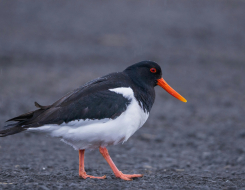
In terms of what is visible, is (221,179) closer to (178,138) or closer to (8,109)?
(178,138)

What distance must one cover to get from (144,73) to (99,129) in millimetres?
1531

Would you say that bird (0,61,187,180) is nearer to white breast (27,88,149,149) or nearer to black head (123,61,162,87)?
white breast (27,88,149,149)

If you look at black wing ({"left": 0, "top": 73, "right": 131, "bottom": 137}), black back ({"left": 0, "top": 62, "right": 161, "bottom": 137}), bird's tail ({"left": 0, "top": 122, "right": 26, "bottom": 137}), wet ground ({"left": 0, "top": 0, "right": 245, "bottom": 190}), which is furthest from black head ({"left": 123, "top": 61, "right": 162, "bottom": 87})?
bird's tail ({"left": 0, "top": 122, "right": 26, "bottom": 137})

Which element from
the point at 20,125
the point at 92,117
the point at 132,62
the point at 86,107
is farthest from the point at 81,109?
the point at 132,62

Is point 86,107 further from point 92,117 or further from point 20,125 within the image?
point 20,125

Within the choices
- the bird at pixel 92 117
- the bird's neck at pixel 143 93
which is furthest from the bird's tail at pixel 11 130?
the bird's neck at pixel 143 93

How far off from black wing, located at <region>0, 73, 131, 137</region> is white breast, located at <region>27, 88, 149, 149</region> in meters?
0.07

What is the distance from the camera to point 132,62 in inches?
720

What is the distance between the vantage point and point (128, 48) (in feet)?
67.4

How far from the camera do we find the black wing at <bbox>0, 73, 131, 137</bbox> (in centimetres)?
564

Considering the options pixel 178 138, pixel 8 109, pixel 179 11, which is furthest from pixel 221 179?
pixel 179 11

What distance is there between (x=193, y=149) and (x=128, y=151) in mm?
1721

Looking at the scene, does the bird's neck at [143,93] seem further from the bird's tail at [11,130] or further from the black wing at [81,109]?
the bird's tail at [11,130]

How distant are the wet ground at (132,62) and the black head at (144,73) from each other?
169 centimetres
